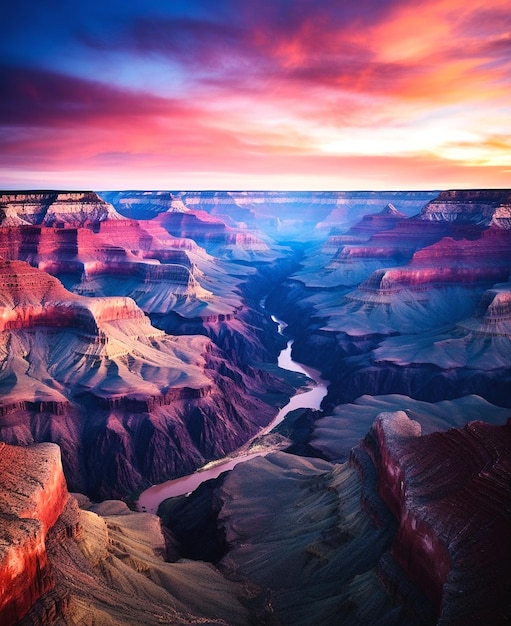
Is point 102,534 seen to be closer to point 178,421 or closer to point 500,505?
point 500,505

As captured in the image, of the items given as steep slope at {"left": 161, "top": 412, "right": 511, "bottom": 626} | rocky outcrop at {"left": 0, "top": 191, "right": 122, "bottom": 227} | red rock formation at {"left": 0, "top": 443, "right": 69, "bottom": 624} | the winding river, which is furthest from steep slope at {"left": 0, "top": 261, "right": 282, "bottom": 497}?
rocky outcrop at {"left": 0, "top": 191, "right": 122, "bottom": 227}

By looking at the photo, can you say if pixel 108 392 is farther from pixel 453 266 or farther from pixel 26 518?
pixel 453 266

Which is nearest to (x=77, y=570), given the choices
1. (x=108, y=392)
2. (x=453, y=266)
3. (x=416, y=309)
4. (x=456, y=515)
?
(x=456, y=515)

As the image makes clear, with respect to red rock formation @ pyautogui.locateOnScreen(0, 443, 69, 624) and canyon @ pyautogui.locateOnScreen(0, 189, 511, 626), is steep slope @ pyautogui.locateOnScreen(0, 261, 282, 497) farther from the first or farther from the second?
red rock formation @ pyautogui.locateOnScreen(0, 443, 69, 624)

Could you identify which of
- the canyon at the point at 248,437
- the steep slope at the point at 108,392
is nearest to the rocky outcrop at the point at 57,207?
the canyon at the point at 248,437

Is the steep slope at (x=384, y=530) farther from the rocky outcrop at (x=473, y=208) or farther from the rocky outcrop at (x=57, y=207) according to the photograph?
the rocky outcrop at (x=57, y=207)

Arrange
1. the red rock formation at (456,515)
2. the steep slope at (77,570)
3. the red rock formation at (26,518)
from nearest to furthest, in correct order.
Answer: the red rock formation at (456,515)
the red rock formation at (26,518)
the steep slope at (77,570)
